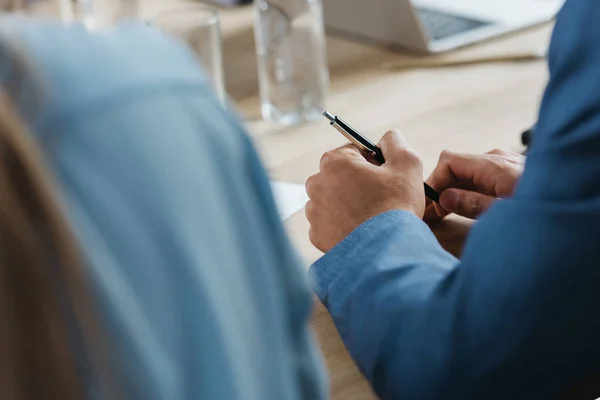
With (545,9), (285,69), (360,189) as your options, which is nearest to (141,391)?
(360,189)

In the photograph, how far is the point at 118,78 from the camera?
34 cm

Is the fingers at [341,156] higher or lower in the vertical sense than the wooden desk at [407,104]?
higher

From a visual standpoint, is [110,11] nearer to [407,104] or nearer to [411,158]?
[407,104]

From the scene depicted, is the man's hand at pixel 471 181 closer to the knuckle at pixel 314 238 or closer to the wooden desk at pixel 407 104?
the wooden desk at pixel 407 104

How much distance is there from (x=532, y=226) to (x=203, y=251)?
1.17 feet

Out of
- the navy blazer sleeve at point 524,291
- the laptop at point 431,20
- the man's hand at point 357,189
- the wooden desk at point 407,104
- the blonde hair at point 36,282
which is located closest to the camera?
the blonde hair at point 36,282

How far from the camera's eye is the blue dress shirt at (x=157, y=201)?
33cm

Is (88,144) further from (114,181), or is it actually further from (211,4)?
(211,4)

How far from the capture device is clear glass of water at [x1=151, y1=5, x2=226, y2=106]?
1.12 m

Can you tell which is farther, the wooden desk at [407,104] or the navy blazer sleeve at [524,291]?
the wooden desk at [407,104]

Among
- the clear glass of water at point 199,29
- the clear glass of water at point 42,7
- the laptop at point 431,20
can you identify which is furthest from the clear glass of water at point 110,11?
the laptop at point 431,20

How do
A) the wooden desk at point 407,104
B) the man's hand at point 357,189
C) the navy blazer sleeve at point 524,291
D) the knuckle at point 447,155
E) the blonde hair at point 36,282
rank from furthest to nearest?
the wooden desk at point 407,104 → the knuckle at point 447,155 → the man's hand at point 357,189 → the navy blazer sleeve at point 524,291 → the blonde hair at point 36,282

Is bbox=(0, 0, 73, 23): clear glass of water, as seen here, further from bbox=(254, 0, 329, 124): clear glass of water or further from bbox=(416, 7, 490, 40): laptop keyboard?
bbox=(416, 7, 490, 40): laptop keyboard

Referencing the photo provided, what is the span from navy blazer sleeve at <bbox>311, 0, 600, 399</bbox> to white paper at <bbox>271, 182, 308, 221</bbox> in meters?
0.28
